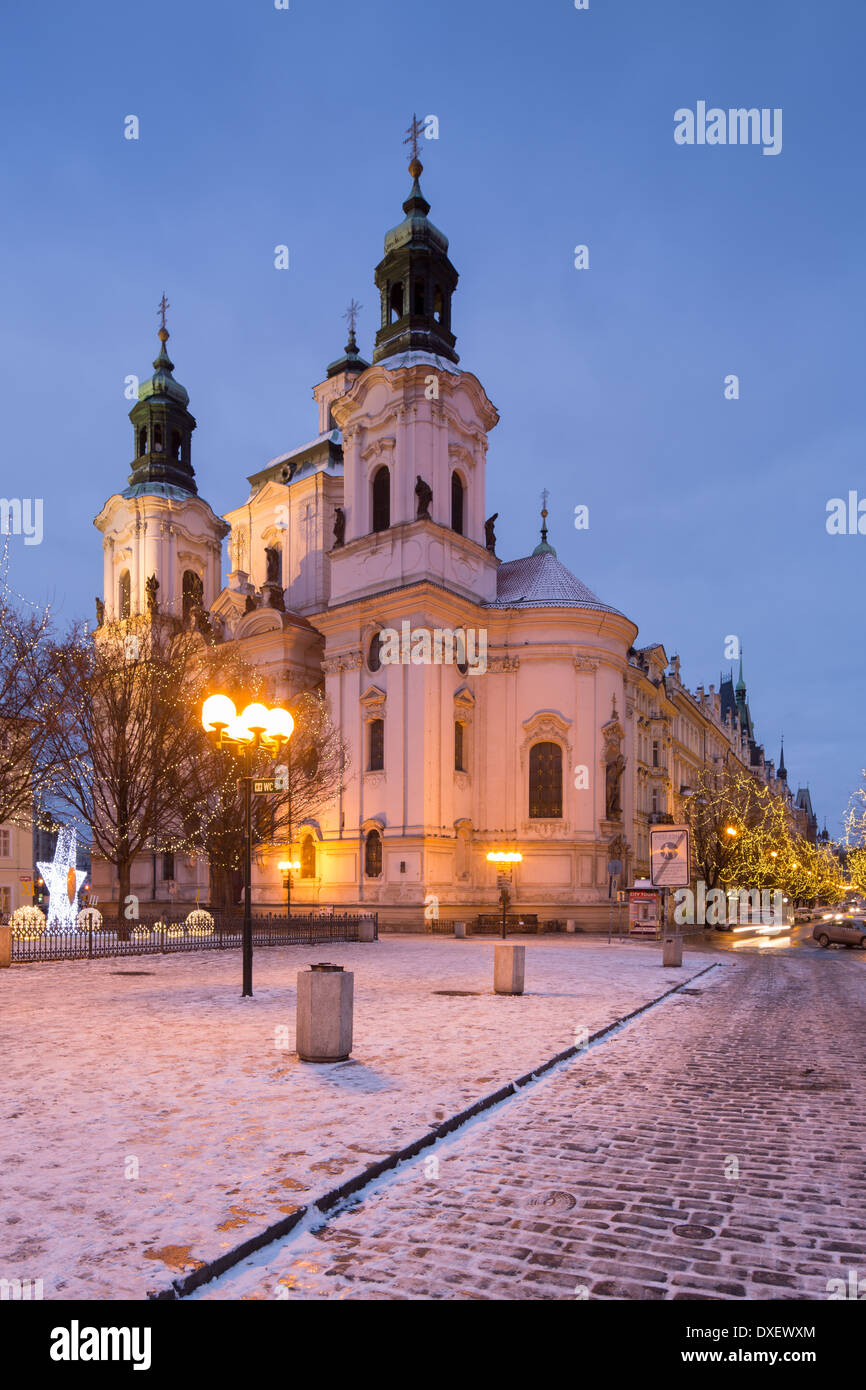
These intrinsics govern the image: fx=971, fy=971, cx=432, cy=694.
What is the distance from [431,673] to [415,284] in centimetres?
2019

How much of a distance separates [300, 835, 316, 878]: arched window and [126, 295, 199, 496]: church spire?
2551cm

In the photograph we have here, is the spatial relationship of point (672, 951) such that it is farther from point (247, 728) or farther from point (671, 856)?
point (247, 728)

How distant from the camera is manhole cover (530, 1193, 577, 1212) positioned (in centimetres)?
556

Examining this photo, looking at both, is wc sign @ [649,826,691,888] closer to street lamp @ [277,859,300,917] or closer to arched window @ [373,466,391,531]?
street lamp @ [277,859,300,917]

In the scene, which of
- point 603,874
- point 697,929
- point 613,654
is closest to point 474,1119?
point 603,874

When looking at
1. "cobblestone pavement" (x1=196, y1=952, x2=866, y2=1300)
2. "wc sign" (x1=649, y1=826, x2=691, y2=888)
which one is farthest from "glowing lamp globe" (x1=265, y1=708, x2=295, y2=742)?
"wc sign" (x1=649, y1=826, x2=691, y2=888)

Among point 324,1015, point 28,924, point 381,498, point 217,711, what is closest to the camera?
point 324,1015

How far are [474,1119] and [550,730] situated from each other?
3848 centimetres

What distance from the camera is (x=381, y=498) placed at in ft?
156

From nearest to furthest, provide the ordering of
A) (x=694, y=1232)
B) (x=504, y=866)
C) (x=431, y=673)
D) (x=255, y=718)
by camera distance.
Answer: (x=694, y=1232) → (x=255, y=718) → (x=431, y=673) → (x=504, y=866)

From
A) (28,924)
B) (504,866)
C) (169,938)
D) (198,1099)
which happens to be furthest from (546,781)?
(198,1099)

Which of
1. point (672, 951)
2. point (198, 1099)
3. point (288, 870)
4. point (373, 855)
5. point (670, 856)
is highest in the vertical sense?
point (670, 856)

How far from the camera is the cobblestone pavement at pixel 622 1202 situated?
457 centimetres
